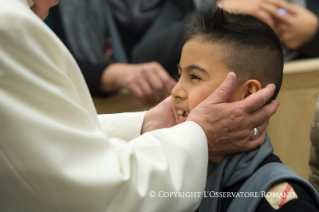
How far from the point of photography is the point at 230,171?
52.0 inches

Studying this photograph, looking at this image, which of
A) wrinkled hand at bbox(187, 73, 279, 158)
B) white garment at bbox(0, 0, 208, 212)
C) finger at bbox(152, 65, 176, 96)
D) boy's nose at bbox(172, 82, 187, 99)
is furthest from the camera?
finger at bbox(152, 65, 176, 96)

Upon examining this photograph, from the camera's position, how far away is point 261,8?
2.65 metres

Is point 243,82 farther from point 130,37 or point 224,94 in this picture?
point 130,37

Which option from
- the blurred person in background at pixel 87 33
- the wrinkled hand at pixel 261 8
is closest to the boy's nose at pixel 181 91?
the wrinkled hand at pixel 261 8

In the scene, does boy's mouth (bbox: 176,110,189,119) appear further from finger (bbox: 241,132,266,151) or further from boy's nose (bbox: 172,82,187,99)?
finger (bbox: 241,132,266,151)

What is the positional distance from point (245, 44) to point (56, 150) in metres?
0.64

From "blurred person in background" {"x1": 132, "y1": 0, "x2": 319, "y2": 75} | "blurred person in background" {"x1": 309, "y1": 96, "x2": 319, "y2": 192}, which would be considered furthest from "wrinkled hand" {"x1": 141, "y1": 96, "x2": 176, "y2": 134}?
"blurred person in background" {"x1": 132, "y1": 0, "x2": 319, "y2": 75}

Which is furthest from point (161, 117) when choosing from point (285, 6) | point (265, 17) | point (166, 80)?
point (285, 6)

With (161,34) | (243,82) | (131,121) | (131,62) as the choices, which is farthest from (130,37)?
(243,82)

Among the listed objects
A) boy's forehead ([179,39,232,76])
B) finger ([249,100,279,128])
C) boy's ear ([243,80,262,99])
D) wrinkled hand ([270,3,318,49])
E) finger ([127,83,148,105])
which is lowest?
finger ([127,83,148,105])

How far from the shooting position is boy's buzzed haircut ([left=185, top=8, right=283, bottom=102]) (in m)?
1.33

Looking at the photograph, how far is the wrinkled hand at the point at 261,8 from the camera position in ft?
8.64

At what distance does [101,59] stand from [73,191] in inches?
82.2

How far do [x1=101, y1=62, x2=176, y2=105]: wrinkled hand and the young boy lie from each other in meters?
1.23
